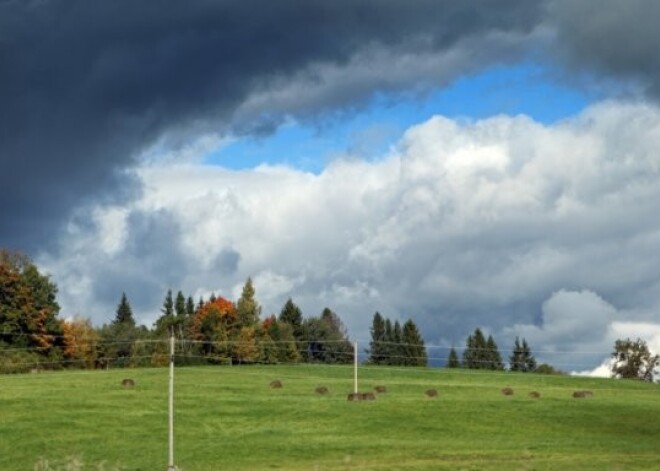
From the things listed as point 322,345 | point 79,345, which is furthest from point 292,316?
point 79,345

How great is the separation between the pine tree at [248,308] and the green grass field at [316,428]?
3105 inches

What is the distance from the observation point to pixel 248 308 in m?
153

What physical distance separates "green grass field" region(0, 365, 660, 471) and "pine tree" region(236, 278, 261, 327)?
78.9 meters

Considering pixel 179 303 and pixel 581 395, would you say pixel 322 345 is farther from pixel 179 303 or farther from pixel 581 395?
pixel 581 395

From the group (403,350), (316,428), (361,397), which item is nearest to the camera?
(316,428)

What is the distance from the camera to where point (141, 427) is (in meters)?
49.8

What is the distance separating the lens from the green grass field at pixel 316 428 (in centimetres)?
4166

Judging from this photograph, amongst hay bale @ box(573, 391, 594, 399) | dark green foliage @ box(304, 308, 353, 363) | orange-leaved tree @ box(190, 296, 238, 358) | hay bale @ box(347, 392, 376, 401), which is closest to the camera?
hay bale @ box(347, 392, 376, 401)

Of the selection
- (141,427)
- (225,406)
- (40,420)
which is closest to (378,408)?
(225,406)

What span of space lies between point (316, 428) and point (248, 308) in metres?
103

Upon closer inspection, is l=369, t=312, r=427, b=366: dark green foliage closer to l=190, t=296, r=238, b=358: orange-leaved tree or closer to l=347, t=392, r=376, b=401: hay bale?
l=190, t=296, r=238, b=358: orange-leaved tree

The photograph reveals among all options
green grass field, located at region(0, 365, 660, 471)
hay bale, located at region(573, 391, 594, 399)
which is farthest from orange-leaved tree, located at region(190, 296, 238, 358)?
hay bale, located at region(573, 391, 594, 399)

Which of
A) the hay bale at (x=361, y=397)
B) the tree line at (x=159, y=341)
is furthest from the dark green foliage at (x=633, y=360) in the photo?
the hay bale at (x=361, y=397)

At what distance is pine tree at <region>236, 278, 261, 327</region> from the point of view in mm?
151125
